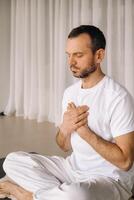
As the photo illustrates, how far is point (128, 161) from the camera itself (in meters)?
1.57

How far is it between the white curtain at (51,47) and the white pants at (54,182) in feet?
6.12

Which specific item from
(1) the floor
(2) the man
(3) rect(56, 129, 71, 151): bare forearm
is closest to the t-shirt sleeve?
(2) the man

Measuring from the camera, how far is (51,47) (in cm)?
436

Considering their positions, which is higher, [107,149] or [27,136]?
[107,149]

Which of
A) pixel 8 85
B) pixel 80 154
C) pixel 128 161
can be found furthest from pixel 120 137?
pixel 8 85

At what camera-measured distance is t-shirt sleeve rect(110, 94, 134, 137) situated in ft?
5.17

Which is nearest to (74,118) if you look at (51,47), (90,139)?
(90,139)

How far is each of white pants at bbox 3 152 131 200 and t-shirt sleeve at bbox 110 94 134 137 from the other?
0.25 m

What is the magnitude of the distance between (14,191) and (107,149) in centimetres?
69

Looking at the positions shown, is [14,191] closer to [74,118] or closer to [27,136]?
[74,118]

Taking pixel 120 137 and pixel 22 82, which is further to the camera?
pixel 22 82

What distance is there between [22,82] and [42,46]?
613 mm

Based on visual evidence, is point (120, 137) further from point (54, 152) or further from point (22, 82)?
point (22, 82)

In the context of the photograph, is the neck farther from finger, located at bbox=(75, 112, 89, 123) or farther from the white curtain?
the white curtain
